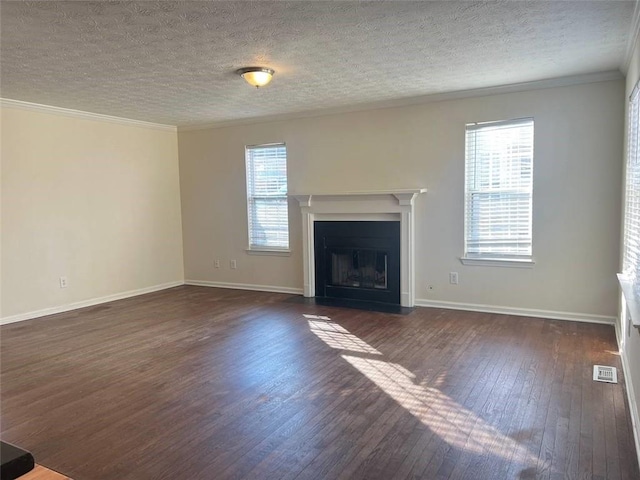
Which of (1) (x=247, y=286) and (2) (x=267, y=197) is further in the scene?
(1) (x=247, y=286)

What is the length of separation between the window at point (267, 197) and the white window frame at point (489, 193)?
2461mm

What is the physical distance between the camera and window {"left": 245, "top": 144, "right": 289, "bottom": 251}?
641 cm

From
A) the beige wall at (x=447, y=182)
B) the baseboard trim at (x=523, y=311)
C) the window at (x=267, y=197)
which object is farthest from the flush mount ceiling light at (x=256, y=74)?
the baseboard trim at (x=523, y=311)

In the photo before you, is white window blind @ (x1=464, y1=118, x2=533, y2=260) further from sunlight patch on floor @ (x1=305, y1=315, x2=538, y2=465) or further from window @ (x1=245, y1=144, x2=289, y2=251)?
window @ (x1=245, y1=144, x2=289, y2=251)

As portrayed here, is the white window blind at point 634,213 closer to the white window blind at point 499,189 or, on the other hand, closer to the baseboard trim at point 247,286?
the white window blind at point 499,189

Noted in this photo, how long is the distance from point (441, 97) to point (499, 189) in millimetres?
1213

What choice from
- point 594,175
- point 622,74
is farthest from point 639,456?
point 622,74

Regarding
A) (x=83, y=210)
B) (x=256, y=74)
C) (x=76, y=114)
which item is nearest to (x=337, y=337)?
(x=256, y=74)

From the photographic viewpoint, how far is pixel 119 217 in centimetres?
631

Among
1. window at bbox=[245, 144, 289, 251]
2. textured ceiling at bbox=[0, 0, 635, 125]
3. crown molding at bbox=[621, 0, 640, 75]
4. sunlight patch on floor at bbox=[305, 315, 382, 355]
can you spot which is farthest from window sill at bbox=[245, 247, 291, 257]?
crown molding at bbox=[621, 0, 640, 75]

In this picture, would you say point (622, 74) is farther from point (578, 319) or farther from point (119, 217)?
point (119, 217)

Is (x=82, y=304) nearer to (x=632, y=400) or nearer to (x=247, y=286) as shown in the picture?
(x=247, y=286)

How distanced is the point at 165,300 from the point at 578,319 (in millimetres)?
4958

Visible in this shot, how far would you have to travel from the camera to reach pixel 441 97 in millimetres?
5137
